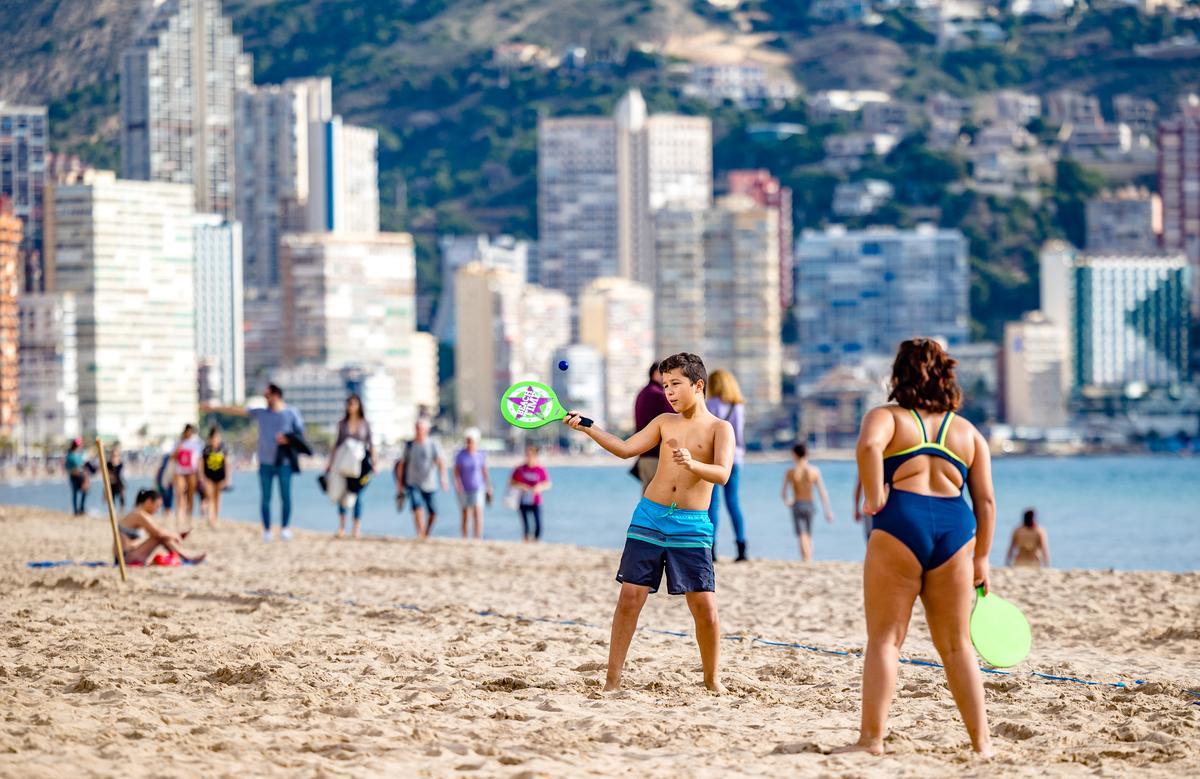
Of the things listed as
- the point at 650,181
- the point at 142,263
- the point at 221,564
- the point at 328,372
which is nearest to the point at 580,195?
the point at 650,181

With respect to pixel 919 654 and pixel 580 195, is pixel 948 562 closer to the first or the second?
pixel 919 654

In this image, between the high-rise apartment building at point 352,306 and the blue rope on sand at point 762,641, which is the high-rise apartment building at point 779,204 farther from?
the blue rope on sand at point 762,641

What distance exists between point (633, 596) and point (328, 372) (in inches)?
5544

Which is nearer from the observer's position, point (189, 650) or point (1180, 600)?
point (189, 650)

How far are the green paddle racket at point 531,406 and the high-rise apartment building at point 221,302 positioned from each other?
148 metres

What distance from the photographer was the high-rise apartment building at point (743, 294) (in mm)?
158250

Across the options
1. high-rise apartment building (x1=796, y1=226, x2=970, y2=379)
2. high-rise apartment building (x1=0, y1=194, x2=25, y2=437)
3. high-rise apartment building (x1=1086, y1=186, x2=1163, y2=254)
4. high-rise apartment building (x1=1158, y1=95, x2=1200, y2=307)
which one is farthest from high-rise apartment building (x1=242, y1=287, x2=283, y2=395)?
high-rise apartment building (x1=1158, y1=95, x2=1200, y2=307)

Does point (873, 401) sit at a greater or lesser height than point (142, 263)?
lesser

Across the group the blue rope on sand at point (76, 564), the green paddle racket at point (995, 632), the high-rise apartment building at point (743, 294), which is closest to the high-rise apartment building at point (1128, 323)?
the high-rise apartment building at point (743, 294)

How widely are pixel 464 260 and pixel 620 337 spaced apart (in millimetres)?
35119

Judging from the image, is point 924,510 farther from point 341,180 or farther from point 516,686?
point 341,180

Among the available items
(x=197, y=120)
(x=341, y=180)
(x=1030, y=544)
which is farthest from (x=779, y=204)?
(x=1030, y=544)

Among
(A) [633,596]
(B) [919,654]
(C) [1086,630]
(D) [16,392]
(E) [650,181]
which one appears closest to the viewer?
(A) [633,596]

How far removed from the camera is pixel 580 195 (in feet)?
632
